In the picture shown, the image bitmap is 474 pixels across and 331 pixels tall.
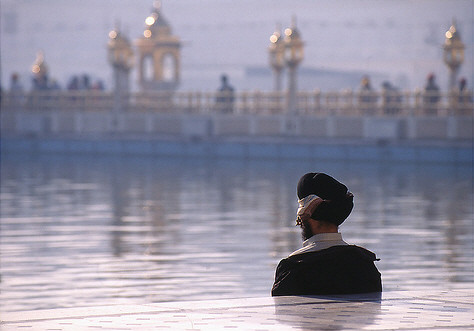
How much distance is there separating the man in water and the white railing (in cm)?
2520

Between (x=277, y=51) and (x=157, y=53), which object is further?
(x=157, y=53)

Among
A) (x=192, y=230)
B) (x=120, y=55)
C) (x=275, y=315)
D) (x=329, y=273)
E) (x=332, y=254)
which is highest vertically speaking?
(x=120, y=55)

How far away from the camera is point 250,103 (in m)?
34.6

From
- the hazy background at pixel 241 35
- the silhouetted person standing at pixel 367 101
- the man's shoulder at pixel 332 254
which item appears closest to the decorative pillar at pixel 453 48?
the silhouetted person standing at pixel 367 101

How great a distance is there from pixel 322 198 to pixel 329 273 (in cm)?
48

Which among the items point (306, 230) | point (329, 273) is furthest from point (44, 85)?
point (306, 230)

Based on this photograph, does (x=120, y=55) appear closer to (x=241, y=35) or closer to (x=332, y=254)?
(x=241, y=35)

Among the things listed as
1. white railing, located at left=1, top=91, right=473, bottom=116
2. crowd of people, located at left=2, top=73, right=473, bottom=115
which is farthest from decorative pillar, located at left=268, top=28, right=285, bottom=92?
crowd of people, located at left=2, top=73, right=473, bottom=115

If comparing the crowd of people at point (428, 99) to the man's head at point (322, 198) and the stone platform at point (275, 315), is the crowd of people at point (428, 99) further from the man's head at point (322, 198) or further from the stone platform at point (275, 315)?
the man's head at point (322, 198)

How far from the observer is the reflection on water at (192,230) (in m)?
10.1

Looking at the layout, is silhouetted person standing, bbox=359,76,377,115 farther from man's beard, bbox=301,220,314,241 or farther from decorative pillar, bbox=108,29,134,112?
man's beard, bbox=301,220,314,241

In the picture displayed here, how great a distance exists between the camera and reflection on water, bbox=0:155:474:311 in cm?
1009

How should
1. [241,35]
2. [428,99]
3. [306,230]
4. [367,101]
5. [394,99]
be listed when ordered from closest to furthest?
[306,230] → [428,99] → [367,101] → [394,99] → [241,35]

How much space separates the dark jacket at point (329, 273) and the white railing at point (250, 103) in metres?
25.2
